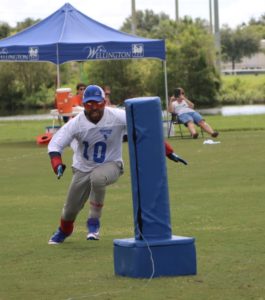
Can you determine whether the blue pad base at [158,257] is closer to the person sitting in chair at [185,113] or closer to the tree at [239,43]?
the person sitting in chair at [185,113]

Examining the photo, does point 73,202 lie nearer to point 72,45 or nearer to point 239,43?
point 72,45

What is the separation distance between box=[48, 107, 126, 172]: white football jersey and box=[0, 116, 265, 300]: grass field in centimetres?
94

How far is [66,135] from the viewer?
429 inches

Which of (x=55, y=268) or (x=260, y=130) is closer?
(x=55, y=268)

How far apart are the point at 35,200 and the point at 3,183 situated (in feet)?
9.78

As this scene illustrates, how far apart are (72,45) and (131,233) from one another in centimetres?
1725

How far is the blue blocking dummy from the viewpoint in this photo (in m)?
8.86

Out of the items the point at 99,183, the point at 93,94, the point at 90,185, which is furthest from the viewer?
the point at 90,185

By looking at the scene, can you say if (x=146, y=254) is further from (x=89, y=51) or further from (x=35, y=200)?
(x=89, y=51)

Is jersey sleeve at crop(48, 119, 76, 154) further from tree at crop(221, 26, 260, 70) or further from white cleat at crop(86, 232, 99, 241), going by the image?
tree at crop(221, 26, 260, 70)

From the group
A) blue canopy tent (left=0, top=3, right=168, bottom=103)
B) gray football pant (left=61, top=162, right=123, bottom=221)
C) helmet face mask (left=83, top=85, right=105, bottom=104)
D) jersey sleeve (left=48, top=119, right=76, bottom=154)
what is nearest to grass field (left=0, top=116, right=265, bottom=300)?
gray football pant (left=61, top=162, right=123, bottom=221)

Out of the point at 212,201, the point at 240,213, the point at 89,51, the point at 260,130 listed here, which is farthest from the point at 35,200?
the point at 260,130

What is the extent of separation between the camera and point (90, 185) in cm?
1122

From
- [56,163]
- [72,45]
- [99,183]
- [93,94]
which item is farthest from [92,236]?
[72,45]
